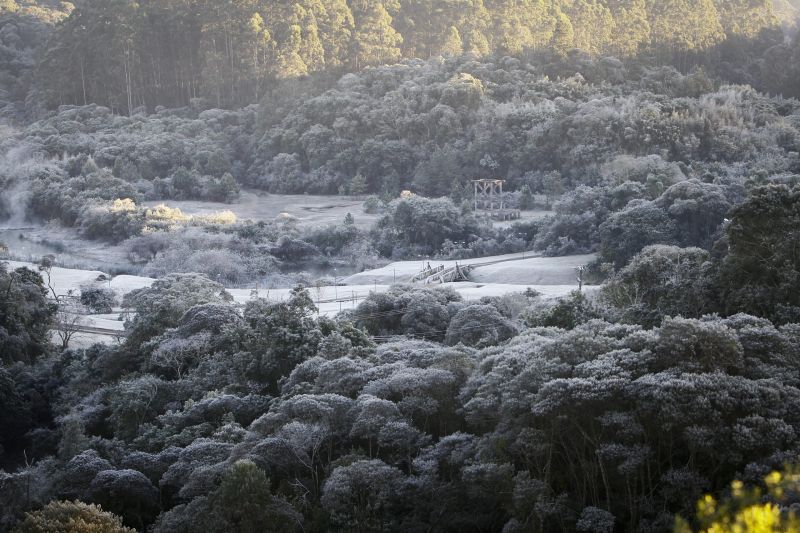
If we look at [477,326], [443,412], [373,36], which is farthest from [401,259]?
[373,36]

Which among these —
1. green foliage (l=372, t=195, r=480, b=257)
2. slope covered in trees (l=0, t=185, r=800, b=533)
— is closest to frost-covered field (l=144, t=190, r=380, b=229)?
green foliage (l=372, t=195, r=480, b=257)

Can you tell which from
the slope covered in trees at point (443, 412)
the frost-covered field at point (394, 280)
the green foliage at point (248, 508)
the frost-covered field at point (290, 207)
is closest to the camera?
the slope covered in trees at point (443, 412)

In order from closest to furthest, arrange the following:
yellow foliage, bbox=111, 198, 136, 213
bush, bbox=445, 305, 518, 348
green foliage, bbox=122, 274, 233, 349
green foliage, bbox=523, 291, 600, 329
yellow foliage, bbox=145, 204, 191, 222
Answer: green foliage, bbox=523, 291, 600, 329, bush, bbox=445, 305, 518, 348, green foliage, bbox=122, 274, 233, 349, yellow foliage, bbox=145, 204, 191, 222, yellow foliage, bbox=111, 198, 136, 213

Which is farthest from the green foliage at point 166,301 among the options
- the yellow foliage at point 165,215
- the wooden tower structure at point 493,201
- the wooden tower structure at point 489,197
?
the wooden tower structure at point 489,197

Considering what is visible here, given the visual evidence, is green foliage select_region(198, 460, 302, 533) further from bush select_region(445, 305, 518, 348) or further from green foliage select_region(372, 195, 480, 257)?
green foliage select_region(372, 195, 480, 257)

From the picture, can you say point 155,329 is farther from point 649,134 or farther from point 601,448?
point 649,134

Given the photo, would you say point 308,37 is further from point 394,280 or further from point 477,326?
point 477,326

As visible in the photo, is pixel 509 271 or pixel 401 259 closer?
pixel 509 271

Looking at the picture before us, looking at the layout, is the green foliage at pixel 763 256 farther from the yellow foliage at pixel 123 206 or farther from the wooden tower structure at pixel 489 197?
the yellow foliage at pixel 123 206

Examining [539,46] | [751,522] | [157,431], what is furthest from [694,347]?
[539,46]
